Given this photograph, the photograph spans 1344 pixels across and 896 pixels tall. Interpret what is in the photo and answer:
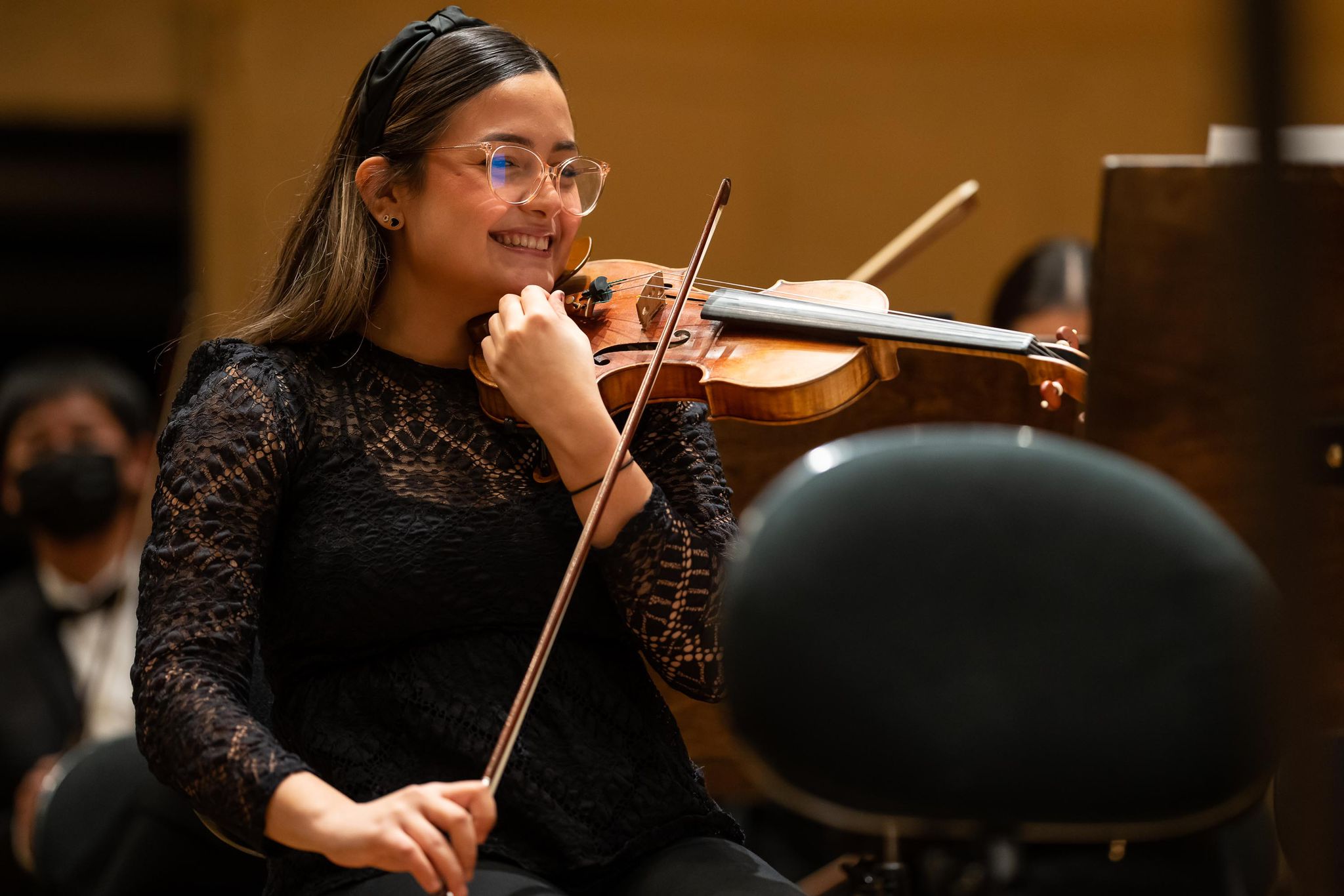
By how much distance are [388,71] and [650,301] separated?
0.33 metres

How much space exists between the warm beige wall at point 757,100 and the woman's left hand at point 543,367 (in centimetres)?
209

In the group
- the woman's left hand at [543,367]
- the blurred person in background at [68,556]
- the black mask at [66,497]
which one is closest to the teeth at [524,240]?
the woman's left hand at [543,367]

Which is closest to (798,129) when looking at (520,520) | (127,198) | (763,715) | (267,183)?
(267,183)

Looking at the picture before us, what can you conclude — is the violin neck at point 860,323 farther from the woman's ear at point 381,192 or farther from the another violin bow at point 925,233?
the another violin bow at point 925,233

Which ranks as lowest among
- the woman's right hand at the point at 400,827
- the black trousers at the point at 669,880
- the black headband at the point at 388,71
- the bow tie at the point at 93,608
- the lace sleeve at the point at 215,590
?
the bow tie at the point at 93,608

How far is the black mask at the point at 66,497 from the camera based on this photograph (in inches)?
104

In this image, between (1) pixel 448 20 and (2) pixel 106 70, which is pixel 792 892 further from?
(2) pixel 106 70

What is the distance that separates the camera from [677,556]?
49.3 inches

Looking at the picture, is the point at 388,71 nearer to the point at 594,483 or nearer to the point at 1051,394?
the point at 594,483

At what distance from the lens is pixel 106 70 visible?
3.42 metres

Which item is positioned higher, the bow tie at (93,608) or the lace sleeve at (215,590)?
the lace sleeve at (215,590)

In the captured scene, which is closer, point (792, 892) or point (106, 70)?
point (792, 892)

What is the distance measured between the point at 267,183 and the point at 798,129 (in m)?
1.27

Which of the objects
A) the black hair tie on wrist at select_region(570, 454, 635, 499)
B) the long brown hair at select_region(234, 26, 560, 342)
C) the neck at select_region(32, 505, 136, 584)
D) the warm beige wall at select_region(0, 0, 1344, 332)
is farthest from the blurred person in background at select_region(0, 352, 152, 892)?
the black hair tie on wrist at select_region(570, 454, 635, 499)
